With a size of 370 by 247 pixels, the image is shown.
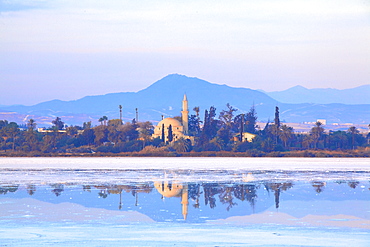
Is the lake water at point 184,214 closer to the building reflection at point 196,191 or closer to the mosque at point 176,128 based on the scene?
the building reflection at point 196,191

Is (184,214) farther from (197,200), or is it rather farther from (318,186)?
(318,186)

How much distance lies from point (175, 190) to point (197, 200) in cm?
450

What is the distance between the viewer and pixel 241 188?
2950 cm

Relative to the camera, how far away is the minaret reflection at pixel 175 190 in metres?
23.4

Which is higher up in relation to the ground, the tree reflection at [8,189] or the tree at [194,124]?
the tree at [194,124]

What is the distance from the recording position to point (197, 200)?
78.7 feet

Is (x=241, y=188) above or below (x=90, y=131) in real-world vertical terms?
below

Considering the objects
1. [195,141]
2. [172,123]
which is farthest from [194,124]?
[195,141]

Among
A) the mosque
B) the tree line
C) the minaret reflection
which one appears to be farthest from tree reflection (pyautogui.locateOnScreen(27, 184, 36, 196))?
the mosque

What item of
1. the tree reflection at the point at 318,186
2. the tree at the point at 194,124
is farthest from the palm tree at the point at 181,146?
the tree reflection at the point at 318,186

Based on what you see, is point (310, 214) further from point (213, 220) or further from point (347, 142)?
point (347, 142)

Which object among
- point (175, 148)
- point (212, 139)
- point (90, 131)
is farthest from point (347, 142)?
point (90, 131)

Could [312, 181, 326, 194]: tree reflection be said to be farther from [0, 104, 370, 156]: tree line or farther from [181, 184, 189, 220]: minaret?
[0, 104, 370, 156]: tree line

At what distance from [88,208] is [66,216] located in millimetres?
2049
